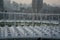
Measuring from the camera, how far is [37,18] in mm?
4309

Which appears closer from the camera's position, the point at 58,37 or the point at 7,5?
the point at 58,37

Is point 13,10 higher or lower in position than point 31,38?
higher

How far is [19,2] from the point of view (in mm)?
4586

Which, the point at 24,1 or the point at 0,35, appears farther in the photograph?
the point at 24,1

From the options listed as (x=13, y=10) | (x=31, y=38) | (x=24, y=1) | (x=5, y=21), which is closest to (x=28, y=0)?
(x=24, y=1)

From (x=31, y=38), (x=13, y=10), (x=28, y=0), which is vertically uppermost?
(x=28, y=0)

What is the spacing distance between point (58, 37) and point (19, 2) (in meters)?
2.22

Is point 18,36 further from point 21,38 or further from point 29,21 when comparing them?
point 29,21

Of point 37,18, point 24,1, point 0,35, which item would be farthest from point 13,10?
point 0,35

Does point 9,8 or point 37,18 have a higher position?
point 9,8

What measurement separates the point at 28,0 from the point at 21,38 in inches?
84.7

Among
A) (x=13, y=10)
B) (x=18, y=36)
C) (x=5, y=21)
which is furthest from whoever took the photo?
(x=13, y=10)

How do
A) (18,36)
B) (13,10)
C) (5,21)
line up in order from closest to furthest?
(18,36) < (5,21) < (13,10)

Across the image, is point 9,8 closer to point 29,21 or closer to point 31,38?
point 29,21
